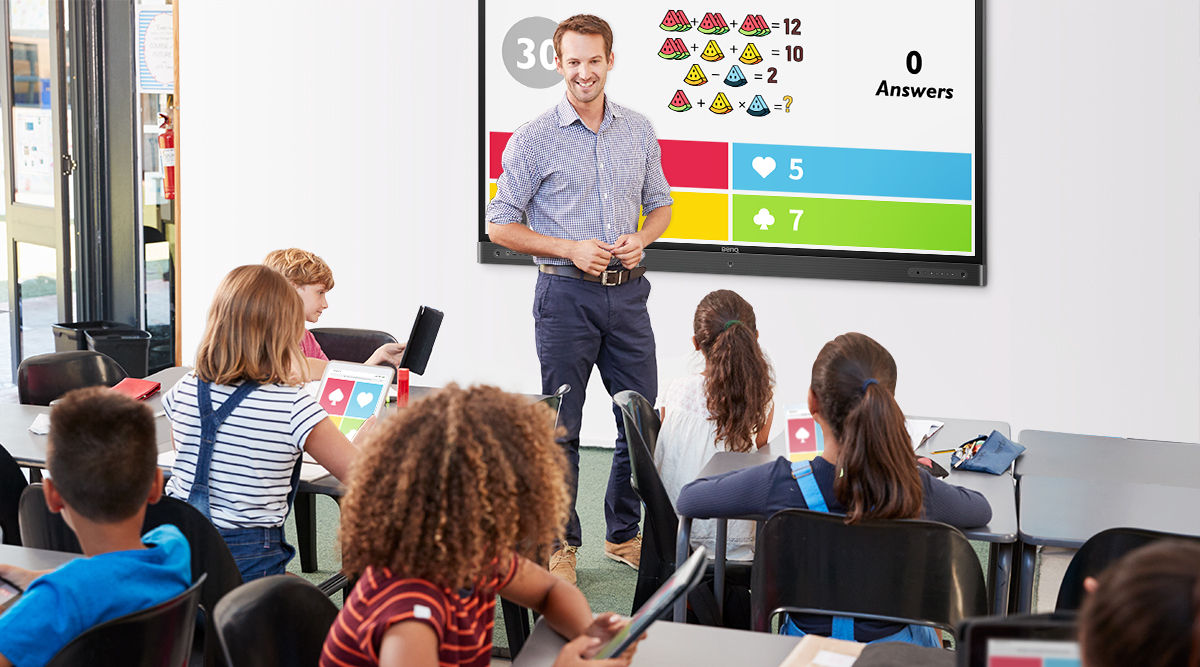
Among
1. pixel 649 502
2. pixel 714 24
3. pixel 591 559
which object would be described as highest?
pixel 714 24

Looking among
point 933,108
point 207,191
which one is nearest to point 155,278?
point 207,191

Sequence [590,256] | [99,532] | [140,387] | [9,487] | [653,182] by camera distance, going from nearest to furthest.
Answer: [99,532] < [9,487] < [140,387] < [590,256] < [653,182]

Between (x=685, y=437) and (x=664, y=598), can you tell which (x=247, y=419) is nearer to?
(x=685, y=437)

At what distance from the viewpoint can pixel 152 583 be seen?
6.06 ft

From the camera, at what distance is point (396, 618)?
60.1 inches

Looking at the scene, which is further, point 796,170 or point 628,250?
point 796,170

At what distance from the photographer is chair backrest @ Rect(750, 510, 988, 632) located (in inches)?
82.6

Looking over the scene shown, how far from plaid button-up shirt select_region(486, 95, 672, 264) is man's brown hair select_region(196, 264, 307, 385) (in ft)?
5.10

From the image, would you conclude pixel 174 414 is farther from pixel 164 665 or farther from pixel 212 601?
pixel 164 665

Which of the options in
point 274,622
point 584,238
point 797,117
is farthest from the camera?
point 797,117

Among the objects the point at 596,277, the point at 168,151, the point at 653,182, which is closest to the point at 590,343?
the point at 596,277

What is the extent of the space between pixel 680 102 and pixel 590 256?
1527 millimetres

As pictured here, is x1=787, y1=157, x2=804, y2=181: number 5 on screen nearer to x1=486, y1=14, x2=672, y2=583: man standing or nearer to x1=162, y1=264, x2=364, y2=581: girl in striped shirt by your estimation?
x1=486, y1=14, x2=672, y2=583: man standing

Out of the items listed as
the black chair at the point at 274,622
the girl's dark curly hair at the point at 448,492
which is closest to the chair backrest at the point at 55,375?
the black chair at the point at 274,622
